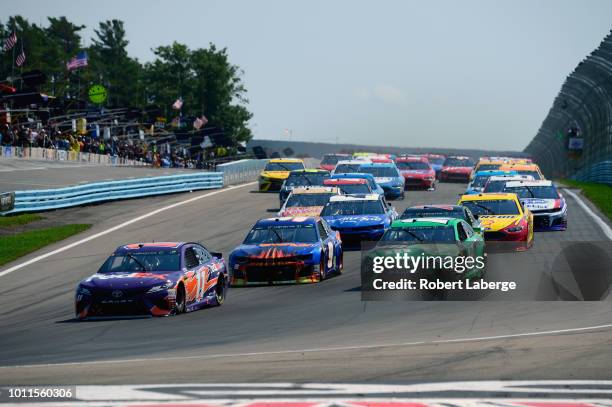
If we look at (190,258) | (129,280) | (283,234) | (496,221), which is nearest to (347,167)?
(496,221)

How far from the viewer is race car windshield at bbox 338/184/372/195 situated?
3441 cm

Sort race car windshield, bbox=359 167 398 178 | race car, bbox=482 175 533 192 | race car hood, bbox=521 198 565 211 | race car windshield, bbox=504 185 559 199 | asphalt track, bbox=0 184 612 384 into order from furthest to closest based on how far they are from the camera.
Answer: race car windshield, bbox=359 167 398 178 < race car, bbox=482 175 533 192 < race car windshield, bbox=504 185 559 199 < race car hood, bbox=521 198 565 211 < asphalt track, bbox=0 184 612 384

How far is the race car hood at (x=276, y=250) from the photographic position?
71.2ft

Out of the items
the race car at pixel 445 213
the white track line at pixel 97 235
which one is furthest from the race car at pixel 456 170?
the race car at pixel 445 213

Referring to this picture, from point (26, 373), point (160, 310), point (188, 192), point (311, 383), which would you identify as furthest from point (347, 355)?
point (188, 192)

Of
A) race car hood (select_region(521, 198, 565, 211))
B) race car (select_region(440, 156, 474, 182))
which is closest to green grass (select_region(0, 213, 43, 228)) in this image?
race car hood (select_region(521, 198, 565, 211))

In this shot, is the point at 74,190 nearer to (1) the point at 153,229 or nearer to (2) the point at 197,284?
(1) the point at 153,229

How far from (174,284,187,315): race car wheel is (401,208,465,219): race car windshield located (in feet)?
24.7

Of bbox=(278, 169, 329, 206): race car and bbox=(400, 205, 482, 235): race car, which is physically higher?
bbox=(400, 205, 482, 235): race car

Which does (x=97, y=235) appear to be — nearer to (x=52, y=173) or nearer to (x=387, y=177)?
(x=387, y=177)

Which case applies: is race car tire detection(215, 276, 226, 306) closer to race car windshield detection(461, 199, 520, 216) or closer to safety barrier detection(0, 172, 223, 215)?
race car windshield detection(461, 199, 520, 216)

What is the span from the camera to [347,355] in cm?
1291

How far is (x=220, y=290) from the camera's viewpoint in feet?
64.7

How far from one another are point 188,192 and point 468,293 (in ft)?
97.4
